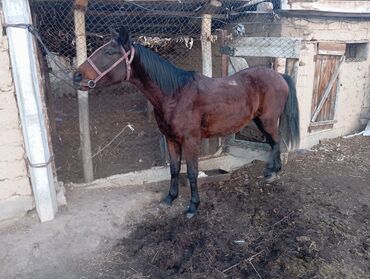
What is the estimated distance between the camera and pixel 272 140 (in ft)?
15.8

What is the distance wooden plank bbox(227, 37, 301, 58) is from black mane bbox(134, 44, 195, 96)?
5.49ft

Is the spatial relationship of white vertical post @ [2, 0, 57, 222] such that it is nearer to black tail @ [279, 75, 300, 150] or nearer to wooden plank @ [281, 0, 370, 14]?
black tail @ [279, 75, 300, 150]

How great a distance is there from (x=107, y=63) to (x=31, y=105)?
2.92ft

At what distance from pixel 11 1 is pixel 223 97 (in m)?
2.48

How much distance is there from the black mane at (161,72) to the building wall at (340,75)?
2694mm

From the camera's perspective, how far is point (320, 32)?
5969mm

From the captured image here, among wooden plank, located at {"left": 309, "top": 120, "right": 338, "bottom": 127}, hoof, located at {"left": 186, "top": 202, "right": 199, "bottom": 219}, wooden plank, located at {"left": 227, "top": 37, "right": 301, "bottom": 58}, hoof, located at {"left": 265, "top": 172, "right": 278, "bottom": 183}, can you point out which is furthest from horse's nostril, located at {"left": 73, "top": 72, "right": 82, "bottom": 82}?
wooden plank, located at {"left": 309, "top": 120, "right": 338, "bottom": 127}

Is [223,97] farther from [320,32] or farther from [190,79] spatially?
[320,32]

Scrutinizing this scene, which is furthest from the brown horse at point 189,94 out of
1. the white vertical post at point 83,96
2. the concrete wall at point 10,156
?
the white vertical post at point 83,96

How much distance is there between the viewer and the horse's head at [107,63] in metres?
3.41

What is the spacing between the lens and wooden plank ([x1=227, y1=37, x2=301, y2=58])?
473 centimetres

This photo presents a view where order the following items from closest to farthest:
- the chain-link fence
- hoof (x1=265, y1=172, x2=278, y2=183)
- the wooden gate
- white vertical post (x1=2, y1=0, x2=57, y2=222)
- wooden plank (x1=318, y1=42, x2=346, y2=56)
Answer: white vertical post (x1=2, y1=0, x2=57, y2=222) < the chain-link fence < hoof (x1=265, y1=172, x2=278, y2=183) < wooden plank (x1=318, y1=42, x2=346, y2=56) < the wooden gate

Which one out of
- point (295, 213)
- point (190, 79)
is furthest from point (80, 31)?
point (295, 213)

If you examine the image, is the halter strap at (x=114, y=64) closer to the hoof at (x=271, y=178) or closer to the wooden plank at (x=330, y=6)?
the hoof at (x=271, y=178)
